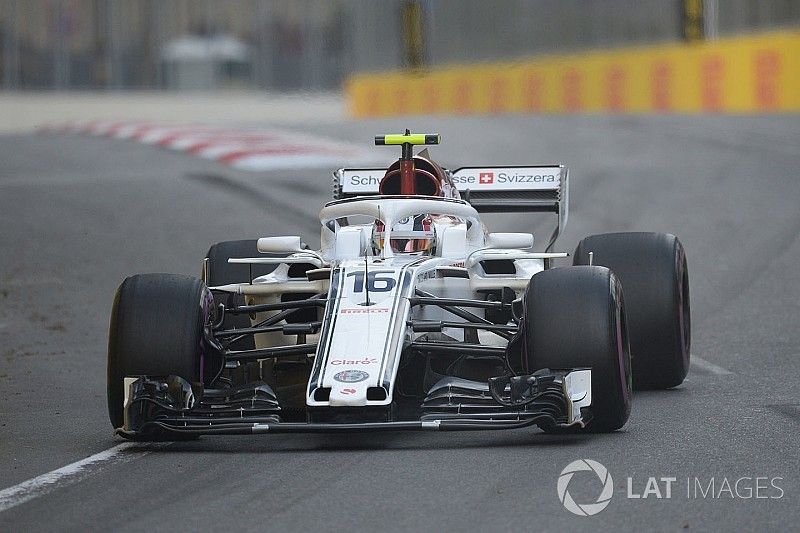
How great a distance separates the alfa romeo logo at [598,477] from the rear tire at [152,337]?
7.62 feet

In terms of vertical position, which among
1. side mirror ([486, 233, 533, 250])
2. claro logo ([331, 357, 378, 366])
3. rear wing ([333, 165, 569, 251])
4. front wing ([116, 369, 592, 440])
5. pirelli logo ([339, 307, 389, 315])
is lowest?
front wing ([116, 369, 592, 440])

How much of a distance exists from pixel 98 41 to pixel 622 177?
23.6 meters

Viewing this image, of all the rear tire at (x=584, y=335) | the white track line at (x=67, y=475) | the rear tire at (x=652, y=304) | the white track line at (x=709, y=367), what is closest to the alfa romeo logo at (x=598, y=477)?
the rear tire at (x=584, y=335)

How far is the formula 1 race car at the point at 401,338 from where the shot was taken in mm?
8039

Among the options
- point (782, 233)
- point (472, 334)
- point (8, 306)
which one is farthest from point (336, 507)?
point (782, 233)

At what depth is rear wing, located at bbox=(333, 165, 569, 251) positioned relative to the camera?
11805 millimetres

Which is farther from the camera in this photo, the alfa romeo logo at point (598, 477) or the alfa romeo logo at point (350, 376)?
the alfa romeo logo at point (350, 376)

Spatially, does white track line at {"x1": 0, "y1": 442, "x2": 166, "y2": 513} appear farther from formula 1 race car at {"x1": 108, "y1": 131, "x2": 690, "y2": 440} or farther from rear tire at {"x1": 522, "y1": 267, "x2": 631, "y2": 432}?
rear tire at {"x1": 522, "y1": 267, "x2": 631, "y2": 432}

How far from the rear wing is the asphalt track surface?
64.6 inches

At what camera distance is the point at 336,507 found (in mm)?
6512

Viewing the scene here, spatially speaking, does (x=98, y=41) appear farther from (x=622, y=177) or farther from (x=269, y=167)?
(x=622, y=177)

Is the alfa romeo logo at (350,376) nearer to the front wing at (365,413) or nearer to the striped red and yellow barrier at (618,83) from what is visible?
the front wing at (365,413)

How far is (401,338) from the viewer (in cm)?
824

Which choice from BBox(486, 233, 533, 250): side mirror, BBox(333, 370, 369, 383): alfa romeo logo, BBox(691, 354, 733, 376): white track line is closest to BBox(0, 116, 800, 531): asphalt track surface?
BBox(691, 354, 733, 376): white track line
